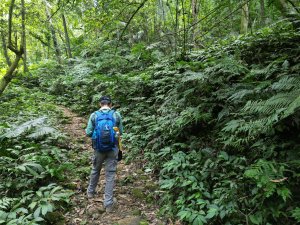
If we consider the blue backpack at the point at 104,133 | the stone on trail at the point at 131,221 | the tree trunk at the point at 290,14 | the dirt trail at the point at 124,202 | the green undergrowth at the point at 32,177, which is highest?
the tree trunk at the point at 290,14

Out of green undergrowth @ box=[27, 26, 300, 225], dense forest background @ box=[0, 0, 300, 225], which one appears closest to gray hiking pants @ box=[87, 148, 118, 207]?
dense forest background @ box=[0, 0, 300, 225]

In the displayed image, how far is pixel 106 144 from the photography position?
15.6 ft

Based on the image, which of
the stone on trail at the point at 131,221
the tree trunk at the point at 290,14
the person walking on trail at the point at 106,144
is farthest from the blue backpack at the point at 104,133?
the tree trunk at the point at 290,14

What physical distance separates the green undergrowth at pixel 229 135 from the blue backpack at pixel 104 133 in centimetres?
116

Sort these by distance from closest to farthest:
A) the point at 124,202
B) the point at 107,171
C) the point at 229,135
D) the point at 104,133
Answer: the point at 229,135
the point at 104,133
the point at 107,171
the point at 124,202

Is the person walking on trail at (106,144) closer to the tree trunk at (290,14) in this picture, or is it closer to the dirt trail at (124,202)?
the dirt trail at (124,202)

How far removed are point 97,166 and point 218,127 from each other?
2476mm

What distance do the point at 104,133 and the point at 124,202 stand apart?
55.9 inches

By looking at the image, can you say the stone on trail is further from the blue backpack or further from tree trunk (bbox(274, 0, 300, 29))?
tree trunk (bbox(274, 0, 300, 29))

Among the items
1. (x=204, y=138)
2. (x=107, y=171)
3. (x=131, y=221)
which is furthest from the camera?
(x=204, y=138)

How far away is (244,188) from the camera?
3701 mm

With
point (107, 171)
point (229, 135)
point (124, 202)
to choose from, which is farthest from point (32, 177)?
point (229, 135)

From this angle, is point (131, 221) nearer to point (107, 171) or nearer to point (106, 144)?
point (107, 171)

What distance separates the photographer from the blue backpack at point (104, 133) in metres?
4.72
